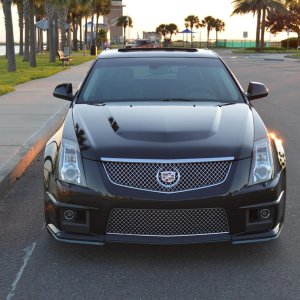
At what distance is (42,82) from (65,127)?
1618cm

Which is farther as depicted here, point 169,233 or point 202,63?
point 202,63

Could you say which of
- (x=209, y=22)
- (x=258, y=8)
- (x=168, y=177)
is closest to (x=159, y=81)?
(x=168, y=177)

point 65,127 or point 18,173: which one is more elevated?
point 65,127

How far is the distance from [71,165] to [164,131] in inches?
29.9

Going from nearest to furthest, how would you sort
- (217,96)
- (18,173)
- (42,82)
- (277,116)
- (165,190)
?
(165,190)
(217,96)
(18,173)
(277,116)
(42,82)

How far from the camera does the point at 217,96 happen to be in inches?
216

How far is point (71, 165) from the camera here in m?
4.10

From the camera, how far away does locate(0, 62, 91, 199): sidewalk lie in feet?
22.6

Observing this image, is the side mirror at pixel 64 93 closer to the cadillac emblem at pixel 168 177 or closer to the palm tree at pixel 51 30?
the cadillac emblem at pixel 168 177

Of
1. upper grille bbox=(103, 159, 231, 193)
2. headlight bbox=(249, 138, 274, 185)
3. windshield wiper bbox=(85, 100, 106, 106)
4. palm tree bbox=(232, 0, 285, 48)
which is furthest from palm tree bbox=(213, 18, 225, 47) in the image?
upper grille bbox=(103, 159, 231, 193)

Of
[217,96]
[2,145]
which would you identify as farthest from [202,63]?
[2,145]

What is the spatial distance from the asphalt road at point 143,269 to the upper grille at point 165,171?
63 cm

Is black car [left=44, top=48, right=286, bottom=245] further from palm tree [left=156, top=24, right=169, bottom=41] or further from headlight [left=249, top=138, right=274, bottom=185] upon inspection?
palm tree [left=156, top=24, right=169, bottom=41]

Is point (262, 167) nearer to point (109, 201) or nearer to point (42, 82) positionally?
→ point (109, 201)
